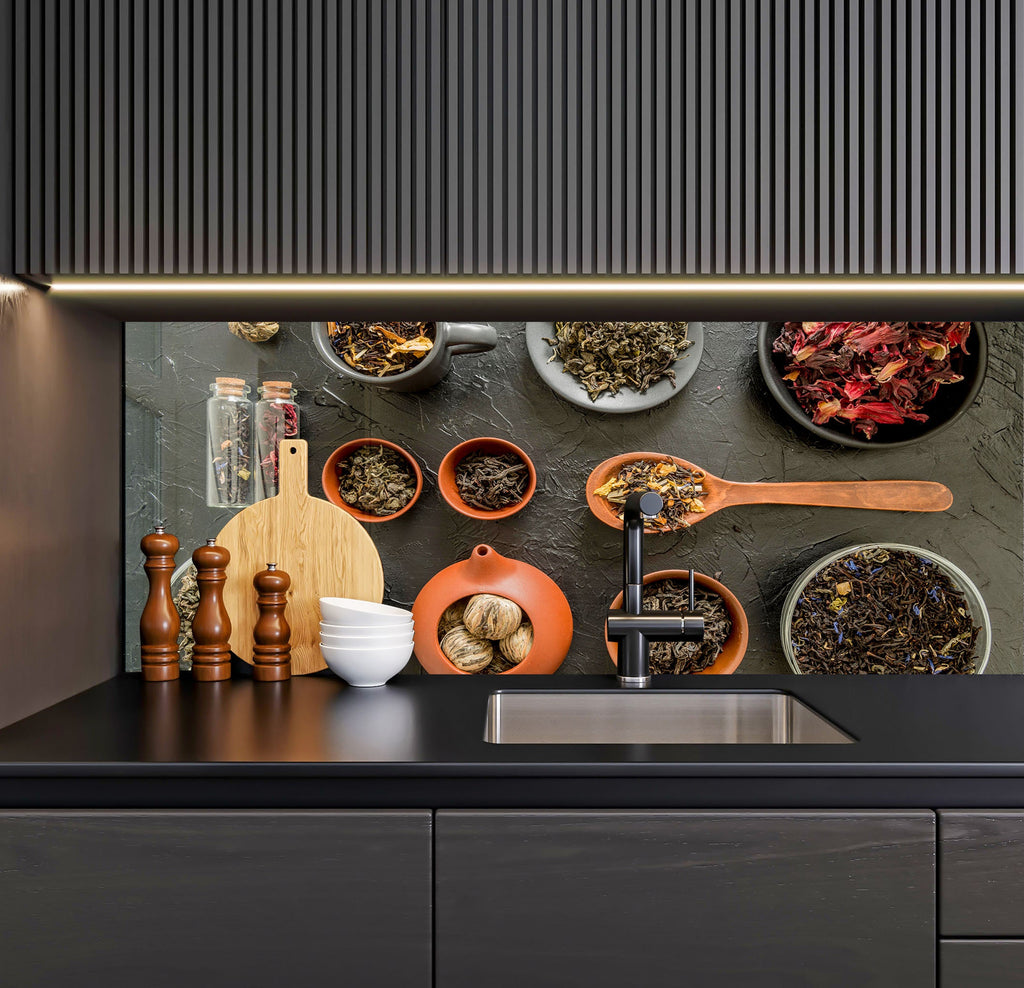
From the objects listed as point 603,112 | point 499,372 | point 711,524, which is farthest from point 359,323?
point 711,524

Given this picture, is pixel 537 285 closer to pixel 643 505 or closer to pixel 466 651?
pixel 643 505

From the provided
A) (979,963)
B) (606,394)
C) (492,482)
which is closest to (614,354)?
(606,394)

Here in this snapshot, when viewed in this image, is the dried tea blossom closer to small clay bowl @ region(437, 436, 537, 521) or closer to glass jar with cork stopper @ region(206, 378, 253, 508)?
small clay bowl @ region(437, 436, 537, 521)

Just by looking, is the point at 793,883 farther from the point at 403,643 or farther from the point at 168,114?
the point at 168,114

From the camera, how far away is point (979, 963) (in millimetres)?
966

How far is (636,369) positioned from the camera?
1679 millimetres

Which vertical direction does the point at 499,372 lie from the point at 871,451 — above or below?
above

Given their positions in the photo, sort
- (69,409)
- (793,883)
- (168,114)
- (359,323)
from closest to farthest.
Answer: (793,883) < (168,114) < (69,409) < (359,323)

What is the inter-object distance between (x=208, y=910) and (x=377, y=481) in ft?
3.05

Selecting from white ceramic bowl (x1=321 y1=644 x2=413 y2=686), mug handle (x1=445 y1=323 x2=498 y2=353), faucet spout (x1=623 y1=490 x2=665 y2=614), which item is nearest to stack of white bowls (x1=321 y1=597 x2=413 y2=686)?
white ceramic bowl (x1=321 y1=644 x2=413 y2=686)

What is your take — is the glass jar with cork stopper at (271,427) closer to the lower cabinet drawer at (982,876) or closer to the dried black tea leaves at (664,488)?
the dried black tea leaves at (664,488)

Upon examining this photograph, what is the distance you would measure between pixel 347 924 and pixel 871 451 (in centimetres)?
141

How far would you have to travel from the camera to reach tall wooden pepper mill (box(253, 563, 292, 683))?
1524mm

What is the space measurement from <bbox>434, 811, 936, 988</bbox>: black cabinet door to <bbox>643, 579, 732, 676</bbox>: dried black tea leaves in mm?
679
